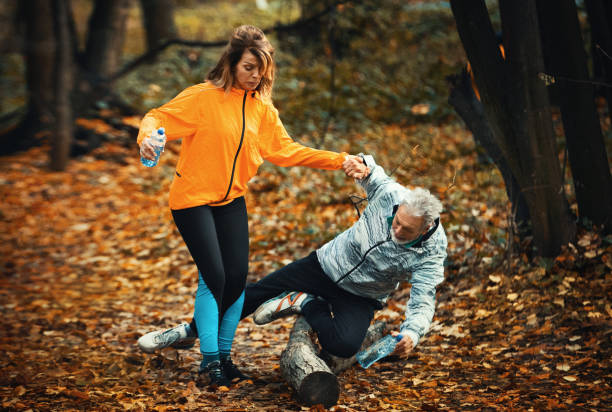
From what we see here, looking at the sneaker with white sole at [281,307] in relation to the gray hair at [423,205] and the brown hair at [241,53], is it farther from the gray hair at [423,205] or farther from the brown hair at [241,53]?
the brown hair at [241,53]

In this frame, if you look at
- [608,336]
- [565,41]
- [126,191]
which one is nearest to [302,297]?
[608,336]

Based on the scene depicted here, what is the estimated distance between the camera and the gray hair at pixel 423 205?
3039mm

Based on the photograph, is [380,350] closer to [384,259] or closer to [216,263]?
[384,259]

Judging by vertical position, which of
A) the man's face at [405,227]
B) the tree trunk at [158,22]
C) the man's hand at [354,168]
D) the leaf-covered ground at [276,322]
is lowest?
the leaf-covered ground at [276,322]

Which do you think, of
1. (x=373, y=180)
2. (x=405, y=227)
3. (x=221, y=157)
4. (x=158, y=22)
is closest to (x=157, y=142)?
(x=221, y=157)

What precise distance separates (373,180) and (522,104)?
185cm

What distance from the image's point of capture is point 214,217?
3520mm

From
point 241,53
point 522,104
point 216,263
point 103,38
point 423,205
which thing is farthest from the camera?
point 103,38

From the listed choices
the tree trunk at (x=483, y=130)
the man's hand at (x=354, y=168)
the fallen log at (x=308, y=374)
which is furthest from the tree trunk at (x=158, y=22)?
the fallen log at (x=308, y=374)

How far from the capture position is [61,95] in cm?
966

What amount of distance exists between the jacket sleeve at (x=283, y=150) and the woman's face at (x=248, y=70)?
27cm

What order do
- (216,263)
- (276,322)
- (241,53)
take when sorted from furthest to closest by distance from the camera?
(276,322)
(216,263)
(241,53)

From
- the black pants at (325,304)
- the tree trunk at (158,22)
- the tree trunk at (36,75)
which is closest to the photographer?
the black pants at (325,304)

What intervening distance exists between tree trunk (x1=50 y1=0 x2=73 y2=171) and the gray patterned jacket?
741 cm
